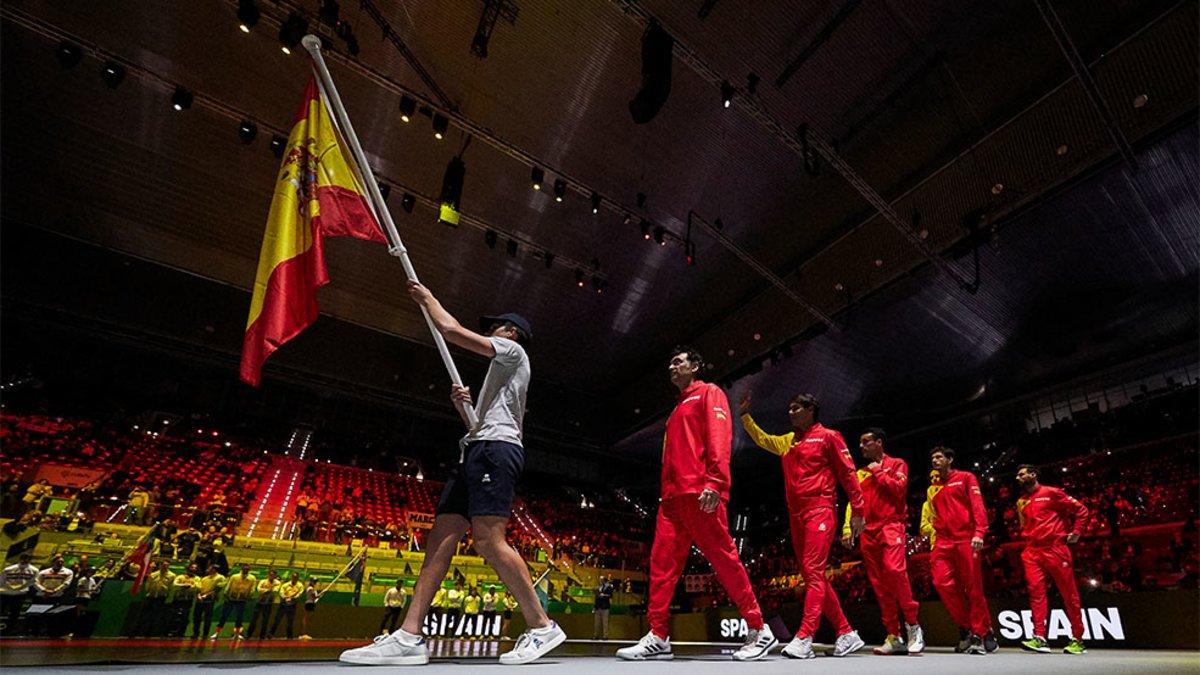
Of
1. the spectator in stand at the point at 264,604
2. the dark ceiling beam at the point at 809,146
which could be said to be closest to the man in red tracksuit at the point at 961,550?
the dark ceiling beam at the point at 809,146

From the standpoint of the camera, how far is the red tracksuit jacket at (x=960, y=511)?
5.10m

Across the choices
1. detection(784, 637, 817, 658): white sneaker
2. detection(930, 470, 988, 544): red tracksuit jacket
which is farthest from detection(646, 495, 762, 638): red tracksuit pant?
detection(930, 470, 988, 544): red tracksuit jacket

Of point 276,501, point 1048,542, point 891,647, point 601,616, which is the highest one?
point 276,501

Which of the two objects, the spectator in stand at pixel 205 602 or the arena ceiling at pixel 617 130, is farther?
the arena ceiling at pixel 617 130

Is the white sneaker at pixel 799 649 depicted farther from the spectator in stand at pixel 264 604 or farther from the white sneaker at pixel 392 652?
the spectator in stand at pixel 264 604

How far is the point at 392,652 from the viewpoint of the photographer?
253 cm

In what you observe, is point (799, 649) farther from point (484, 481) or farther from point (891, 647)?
point (484, 481)

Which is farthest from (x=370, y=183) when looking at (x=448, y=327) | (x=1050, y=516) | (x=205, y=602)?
(x=205, y=602)

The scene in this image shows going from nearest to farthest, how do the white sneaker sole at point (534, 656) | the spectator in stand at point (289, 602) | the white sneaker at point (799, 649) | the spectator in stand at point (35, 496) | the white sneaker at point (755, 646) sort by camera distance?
the white sneaker sole at point (534, 656)
the white sneaker at point (755, 646)
the white sneaker at point (799, 649)
the spectator in stand at point (289, 602)
the spectator in stand at point (35, 496)

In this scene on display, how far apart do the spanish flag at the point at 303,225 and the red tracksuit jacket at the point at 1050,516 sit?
641 cm

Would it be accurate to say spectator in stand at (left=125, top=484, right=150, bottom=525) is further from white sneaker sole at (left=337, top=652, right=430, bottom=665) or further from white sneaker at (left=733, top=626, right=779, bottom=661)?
white sneaker at (left=733, top=626, right=779, bottom=661)

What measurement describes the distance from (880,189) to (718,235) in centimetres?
272

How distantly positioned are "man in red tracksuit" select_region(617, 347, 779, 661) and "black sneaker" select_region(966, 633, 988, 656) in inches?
90.6

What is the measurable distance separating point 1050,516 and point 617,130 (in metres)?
7.43
